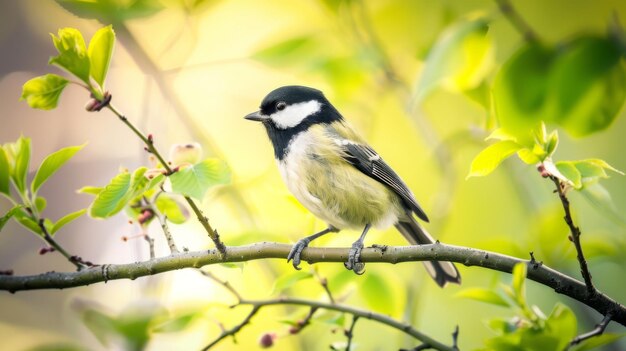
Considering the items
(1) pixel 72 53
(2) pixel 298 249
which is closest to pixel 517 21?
(1) pixel 72 53

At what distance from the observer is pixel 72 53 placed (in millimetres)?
997

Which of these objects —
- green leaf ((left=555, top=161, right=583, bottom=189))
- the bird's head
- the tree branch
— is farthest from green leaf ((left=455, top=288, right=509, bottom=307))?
the bird's head

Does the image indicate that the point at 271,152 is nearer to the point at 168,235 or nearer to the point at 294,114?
the point at 294,114

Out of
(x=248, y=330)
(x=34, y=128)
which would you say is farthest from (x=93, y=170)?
(x=248, y=330)

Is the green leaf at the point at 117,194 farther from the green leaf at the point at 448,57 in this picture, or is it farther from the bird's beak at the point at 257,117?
the bird's beak at the point at 257,117

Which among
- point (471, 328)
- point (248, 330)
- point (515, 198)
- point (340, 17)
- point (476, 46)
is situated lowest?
point (471, 328)

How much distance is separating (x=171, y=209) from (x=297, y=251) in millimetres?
314

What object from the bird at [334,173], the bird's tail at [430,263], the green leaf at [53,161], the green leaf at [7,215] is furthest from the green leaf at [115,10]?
the bird's tail at [430,263]

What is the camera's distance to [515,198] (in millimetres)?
2387

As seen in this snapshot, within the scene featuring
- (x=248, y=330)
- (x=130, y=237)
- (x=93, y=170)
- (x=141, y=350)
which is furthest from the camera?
(x=93, y=170)

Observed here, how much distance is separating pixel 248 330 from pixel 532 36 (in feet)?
5.25

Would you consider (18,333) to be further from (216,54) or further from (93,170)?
(216,54)

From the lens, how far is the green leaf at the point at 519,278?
3.43 feet

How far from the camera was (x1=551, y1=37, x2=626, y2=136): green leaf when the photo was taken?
1.99 feet
